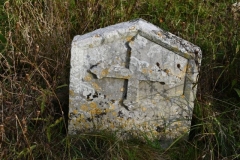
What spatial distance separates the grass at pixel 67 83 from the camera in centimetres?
290

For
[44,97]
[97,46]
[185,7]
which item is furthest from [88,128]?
[185,7]

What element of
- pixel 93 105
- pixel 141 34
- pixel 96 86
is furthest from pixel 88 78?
pixel 141 34

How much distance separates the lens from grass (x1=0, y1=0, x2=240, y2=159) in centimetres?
290

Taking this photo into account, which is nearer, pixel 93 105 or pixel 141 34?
pixel 141 34

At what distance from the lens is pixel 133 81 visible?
117 inches

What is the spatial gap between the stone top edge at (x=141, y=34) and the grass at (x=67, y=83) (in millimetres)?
318

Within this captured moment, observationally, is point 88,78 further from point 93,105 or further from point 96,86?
point 93,105

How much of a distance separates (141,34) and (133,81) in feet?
1.11

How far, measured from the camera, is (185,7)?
4695 millimetres

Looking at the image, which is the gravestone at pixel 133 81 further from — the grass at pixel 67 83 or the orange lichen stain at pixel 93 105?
the grass at pixel 67 83

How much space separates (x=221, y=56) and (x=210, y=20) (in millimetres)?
462

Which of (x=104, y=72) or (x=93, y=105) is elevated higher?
(x=104, y=72)

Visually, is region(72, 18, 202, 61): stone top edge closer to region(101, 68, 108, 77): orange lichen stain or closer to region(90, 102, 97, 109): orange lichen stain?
region(101, 68, 108, 77): orange lichen stain

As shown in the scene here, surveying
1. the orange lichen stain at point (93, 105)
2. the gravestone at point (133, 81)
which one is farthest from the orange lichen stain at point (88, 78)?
the orange lichen stain at point (93, 105)
